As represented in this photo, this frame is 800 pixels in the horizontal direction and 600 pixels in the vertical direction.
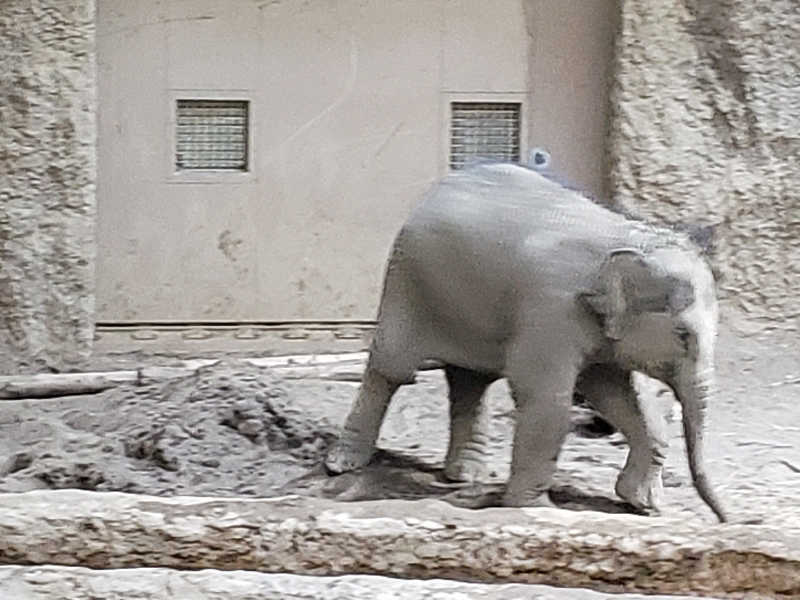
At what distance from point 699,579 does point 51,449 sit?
1809 mm

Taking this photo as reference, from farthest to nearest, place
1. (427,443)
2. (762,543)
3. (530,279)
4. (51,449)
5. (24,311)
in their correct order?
(24,311) → (427,443) → (51,449) → (530,279) → (762,543)

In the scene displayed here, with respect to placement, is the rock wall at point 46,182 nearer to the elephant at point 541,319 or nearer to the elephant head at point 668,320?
the elephant at point 541,319

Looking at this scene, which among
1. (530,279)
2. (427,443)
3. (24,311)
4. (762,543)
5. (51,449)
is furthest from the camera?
(24,311)

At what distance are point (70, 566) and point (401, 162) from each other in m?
2.83

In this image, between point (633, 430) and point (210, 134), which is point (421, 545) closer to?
point (633, 430)

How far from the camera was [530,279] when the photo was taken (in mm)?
3139

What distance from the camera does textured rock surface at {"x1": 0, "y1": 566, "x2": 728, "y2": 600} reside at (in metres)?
2.55

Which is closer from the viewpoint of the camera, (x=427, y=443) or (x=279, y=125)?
(x=427, y=443)

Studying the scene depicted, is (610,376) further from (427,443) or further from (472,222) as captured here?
(427,443)

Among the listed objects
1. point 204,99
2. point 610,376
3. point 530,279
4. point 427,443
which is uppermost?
point 204,99

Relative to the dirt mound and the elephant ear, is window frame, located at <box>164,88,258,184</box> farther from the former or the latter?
the elephant ear

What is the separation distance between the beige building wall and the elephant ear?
2330 millimetres

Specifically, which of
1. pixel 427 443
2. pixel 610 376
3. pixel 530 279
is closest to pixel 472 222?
pixel 530 279

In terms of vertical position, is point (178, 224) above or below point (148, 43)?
below
